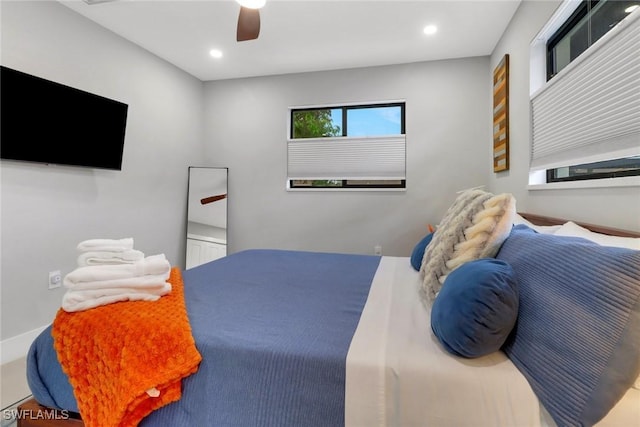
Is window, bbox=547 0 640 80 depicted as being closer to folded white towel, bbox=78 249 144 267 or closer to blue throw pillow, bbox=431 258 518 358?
blue throw pillow, bbox=431 258 518 358

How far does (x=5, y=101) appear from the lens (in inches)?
79.9

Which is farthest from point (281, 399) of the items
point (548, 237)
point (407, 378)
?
point (548, 237)

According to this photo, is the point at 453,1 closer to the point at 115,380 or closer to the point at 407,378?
the point at 407,378

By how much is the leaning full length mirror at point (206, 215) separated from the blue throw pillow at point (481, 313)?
11.2 feet

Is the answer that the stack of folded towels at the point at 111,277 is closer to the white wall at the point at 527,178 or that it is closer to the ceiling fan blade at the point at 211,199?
the white wall at the point at 527,178

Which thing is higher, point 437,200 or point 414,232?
point 437,200

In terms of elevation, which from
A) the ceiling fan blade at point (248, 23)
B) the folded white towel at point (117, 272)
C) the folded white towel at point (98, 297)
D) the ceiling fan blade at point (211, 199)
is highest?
the ceiling fan blade at point (248, 23)

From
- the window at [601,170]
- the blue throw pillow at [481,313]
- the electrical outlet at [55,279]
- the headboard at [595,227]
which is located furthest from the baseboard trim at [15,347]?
the window at [601,170]

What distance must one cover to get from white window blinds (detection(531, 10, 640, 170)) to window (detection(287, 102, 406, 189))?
5.59 ft

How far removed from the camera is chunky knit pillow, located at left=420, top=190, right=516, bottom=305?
114 cm

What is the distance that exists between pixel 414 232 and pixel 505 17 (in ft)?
6.96

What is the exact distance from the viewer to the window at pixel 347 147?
3539mm

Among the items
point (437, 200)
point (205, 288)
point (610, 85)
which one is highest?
point (610, 85)

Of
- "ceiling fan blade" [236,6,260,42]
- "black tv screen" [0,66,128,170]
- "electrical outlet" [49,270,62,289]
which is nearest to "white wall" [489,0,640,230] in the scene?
"ceiling fan blade" [236,6,260,42]
